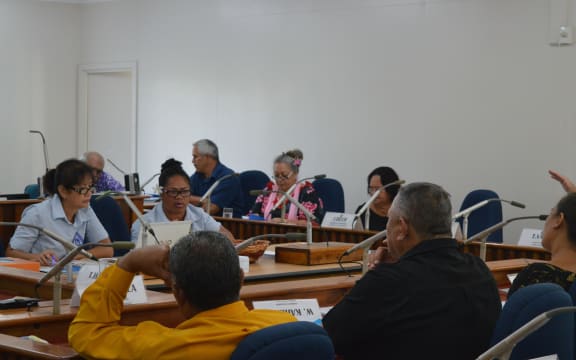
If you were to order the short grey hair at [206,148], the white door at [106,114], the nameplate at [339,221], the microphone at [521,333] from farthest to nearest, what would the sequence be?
1. the white door at [106,114]
2. the short grey hair at [206,148]
3. the nameplate at [339,221]
4. the microphone at [521,333]

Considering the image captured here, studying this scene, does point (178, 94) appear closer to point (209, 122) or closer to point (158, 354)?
point (209, 122)

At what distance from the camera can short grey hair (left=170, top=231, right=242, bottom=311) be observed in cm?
200

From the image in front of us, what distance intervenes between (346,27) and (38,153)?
4.23 metres

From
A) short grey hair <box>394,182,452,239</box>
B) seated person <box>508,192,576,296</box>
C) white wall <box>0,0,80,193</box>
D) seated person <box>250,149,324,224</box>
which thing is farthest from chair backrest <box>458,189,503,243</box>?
white wall <box>0,0,80,193</box>

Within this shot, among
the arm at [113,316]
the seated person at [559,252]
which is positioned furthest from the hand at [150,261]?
the seated person at [559,252]

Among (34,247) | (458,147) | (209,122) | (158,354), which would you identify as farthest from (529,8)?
(158,354)

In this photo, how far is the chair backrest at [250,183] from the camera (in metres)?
8.34

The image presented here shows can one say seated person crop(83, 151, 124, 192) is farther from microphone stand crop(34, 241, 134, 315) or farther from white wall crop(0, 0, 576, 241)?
microphone stand crop(34, 241, 134, 315)

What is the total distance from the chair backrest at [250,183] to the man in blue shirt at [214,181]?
0.24 meters

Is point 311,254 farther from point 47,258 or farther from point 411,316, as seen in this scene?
point 411,316

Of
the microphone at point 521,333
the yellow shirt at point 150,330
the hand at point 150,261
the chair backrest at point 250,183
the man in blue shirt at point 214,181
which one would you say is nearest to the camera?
the microphone at point 521,333

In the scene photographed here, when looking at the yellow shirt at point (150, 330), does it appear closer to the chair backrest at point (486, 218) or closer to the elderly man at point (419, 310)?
the elderly man at point (419, 310)

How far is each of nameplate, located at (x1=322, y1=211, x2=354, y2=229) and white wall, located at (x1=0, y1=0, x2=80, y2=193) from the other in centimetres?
579

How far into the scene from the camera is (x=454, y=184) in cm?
791
